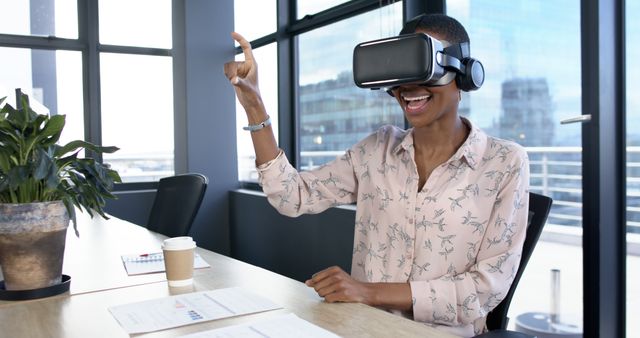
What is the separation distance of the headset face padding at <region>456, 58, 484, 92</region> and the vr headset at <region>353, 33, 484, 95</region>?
3.4 inches

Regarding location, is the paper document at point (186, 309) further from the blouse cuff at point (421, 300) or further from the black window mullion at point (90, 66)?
the black window mullion at point (90, 66)

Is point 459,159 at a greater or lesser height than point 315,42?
lesser

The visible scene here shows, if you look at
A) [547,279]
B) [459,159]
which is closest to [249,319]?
[459,159]

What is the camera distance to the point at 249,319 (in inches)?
40.2

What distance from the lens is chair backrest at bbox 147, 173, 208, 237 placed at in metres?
2.25

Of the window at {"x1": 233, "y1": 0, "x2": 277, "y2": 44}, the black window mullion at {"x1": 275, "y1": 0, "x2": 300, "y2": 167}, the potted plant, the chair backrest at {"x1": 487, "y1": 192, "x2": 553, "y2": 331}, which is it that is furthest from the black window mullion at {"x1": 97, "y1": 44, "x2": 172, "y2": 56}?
the chair backrest at {"x1": 487, "y1": 192, "x2": 553, "y2": 331}

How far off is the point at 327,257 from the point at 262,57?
1.92 meters

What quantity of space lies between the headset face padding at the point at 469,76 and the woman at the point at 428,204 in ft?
0.11

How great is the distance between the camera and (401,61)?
3.53 feet

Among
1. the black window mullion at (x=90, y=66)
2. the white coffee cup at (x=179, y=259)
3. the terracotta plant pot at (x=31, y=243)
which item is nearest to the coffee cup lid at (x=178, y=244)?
the white coffee cup at (x=179, y=259)

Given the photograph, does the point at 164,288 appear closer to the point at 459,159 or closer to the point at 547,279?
the point at 459,159

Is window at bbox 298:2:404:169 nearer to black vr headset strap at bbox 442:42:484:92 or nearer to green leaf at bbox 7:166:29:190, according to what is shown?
black vr headset strap at bbox 442:42:484:92

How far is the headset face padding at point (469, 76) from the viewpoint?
127 cm

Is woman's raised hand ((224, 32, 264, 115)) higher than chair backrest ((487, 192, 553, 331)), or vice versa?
woman's raised hand ((224, 32, 264, 115))
